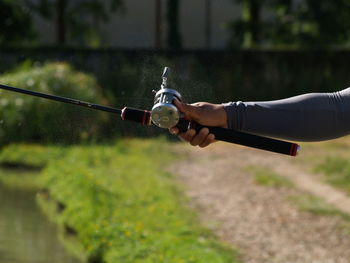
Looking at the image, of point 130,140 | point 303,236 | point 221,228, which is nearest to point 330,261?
point 303,236

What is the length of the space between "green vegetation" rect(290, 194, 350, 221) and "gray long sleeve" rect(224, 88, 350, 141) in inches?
188

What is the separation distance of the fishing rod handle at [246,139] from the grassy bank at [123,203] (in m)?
2.69

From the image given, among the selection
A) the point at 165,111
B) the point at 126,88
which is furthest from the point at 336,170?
the point at 165,111

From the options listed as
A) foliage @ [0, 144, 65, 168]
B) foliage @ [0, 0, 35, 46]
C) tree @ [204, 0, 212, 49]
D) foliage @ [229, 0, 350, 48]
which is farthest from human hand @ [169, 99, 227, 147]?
tree @ [204, 0, 212, 49]

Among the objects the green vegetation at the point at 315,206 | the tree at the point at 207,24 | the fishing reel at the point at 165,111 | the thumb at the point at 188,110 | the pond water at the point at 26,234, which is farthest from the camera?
the tree at the point at 207,24

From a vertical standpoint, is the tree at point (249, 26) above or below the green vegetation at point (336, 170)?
above

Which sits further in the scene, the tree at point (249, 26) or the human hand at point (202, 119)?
→ the tree at point (249, 26)

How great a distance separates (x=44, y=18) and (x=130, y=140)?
9.90 meters

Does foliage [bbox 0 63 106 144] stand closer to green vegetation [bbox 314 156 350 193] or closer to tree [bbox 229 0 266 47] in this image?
green vegetation [bbox 314 156 350 193]

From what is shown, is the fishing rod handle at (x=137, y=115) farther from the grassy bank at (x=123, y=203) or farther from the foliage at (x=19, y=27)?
the foliage at (x=19, y=27)

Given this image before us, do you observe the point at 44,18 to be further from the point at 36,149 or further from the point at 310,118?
the point at 310,118

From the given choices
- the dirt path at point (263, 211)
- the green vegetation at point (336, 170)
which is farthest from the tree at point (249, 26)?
the green vegetation at point (336, 170)

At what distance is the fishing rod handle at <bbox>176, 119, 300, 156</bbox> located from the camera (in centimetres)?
294

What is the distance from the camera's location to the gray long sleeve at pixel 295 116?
3.02 metres
